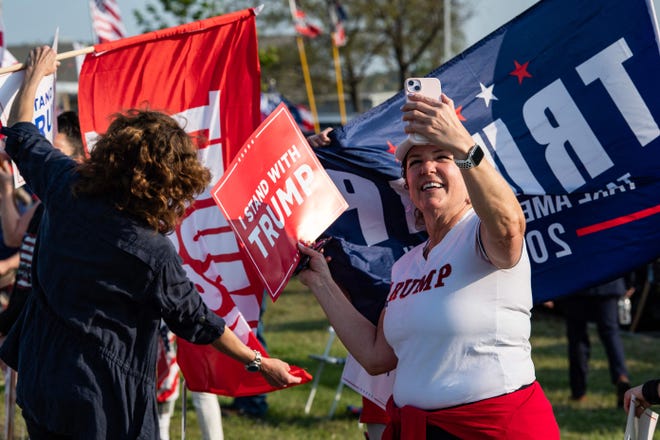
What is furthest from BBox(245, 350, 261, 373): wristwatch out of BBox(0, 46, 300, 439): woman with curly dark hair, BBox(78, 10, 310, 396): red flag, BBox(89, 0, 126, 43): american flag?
BBox(89, 0, 126, 43): american flag

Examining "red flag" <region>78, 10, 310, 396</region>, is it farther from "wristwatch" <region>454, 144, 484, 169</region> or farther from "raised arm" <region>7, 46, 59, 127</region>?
"wristwatch" <region>454, 144, 484, 169</region>

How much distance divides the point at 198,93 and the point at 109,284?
173 centimetres

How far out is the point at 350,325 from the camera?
362 centimetres

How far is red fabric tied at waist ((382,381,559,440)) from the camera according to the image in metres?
2.94

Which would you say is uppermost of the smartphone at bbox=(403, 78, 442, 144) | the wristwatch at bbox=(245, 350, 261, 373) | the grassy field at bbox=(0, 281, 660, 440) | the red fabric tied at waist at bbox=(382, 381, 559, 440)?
the smartphone at bbox=(403, 78, 442, 144)

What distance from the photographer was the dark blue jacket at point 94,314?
3.18 meters

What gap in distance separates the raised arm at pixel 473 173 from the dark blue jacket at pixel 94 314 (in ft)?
3.64

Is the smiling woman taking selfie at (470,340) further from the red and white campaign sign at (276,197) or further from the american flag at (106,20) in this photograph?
the american flag at (106,20)

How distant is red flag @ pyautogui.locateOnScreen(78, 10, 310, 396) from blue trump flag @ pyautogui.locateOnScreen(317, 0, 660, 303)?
589 mm

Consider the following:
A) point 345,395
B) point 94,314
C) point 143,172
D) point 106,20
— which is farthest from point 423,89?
point 106,20

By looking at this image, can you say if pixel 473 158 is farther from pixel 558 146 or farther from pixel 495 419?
pixel 558 146

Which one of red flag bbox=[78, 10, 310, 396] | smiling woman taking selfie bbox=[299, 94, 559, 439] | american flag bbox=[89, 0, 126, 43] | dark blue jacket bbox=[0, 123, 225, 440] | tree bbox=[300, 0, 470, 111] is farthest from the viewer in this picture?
tree bbox=[300, 0, 470, 111]

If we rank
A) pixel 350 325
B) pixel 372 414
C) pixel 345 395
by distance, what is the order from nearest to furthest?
pixel 350 325
pixel 372 414
pixel 345 395

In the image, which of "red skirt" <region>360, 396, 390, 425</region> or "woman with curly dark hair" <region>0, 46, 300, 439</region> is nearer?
"woman with curly dark hair" <region>0, 46, 300, 439</region>
